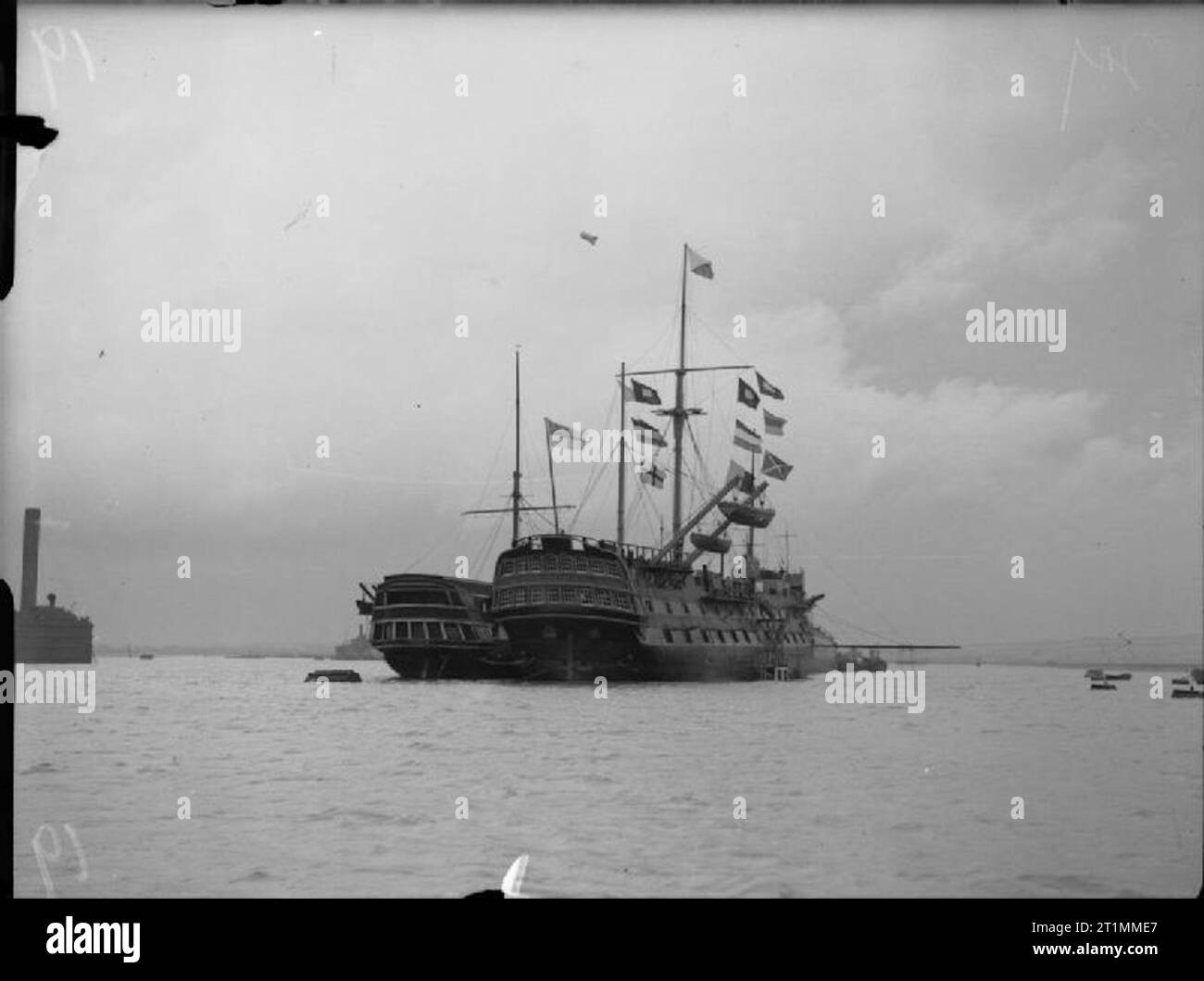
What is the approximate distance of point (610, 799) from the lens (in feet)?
14.3

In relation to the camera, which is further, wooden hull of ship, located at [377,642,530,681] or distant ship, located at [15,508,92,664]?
wooden hull of ship, located at [377,642,530,681]

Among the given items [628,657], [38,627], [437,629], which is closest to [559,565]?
[437,629]

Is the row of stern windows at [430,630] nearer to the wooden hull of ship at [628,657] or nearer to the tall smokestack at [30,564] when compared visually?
the wooden hull of ship at [628,657]

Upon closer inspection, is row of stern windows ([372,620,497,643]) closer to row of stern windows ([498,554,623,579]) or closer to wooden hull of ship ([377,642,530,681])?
wooden hull of ship ([377,642,530,681])

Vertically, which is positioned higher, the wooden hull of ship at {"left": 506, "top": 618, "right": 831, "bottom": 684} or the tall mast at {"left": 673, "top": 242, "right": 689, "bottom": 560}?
the tall mast at {"left": 673, "top": 242, "right": 689, "bottom": 560}

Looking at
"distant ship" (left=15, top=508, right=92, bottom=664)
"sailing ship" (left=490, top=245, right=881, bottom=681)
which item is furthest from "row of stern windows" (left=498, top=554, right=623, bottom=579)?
"distant ship" (left=15, top=508, right=92, bottom=664)

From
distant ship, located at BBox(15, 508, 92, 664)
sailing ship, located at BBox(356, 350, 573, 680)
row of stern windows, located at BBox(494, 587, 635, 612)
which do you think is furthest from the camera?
row of stern windows, located at BBox(494, 587, 635, 612)

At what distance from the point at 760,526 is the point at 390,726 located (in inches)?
71.6

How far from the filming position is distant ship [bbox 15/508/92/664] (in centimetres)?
365

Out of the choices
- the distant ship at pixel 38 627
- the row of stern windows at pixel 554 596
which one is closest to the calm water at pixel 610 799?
the distant ship at pixel 38 627

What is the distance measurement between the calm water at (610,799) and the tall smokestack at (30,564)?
344 mm

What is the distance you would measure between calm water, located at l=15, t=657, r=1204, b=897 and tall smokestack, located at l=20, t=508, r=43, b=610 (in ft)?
1.13

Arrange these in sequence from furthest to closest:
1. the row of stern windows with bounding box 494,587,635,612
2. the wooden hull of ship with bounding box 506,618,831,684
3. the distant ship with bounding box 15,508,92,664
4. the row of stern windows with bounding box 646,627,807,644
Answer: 1. the row of stern windows with bounding box 646,627,807,644
2. the wooden hull of ship with bounding box 506,618,831,684
3. the row of stern windows with bounding box 494,587,635,612
4. the distant ship with bounding box 15,508,92,664
